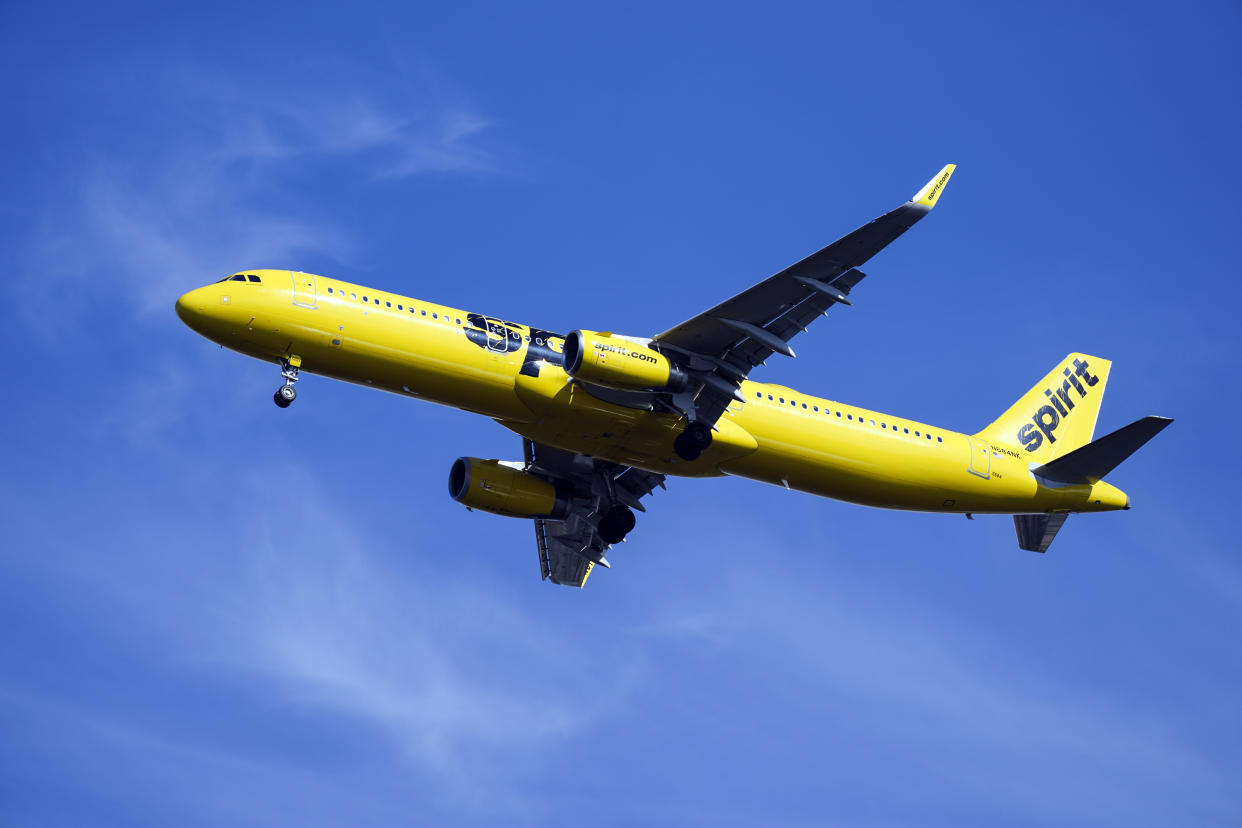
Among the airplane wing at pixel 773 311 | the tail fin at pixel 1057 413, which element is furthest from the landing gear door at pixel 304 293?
the tail fin at pixel 1057 413

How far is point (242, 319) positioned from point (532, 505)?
47.3ft

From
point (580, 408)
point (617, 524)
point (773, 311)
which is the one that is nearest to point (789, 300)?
point (773, 311)

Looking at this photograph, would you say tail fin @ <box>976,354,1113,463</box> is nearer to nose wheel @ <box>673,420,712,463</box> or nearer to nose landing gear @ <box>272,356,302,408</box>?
nose wheel @ <box>673,420,712,463</box>

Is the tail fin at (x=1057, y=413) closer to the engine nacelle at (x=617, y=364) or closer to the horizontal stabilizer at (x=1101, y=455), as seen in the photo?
the horizontal stabilizer at (x=1101, y=455)

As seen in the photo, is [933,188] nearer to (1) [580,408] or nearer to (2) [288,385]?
(1) [580,408]

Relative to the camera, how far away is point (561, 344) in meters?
40.8

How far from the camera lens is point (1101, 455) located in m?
45.2

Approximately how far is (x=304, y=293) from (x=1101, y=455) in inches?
1090

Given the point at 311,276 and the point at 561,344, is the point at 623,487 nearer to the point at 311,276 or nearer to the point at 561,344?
the point at 561,344

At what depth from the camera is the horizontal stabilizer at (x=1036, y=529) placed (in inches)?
1889

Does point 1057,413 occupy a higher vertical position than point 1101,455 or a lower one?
higher

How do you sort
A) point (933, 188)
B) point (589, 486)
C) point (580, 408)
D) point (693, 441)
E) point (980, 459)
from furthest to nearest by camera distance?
point (589, 486), point (980, 459), point (693, 441), point (580, 408), point (933, 188)

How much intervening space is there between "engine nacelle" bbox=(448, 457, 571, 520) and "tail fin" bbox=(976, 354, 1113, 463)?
640 inches

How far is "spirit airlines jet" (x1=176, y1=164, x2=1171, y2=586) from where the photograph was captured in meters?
38.2
